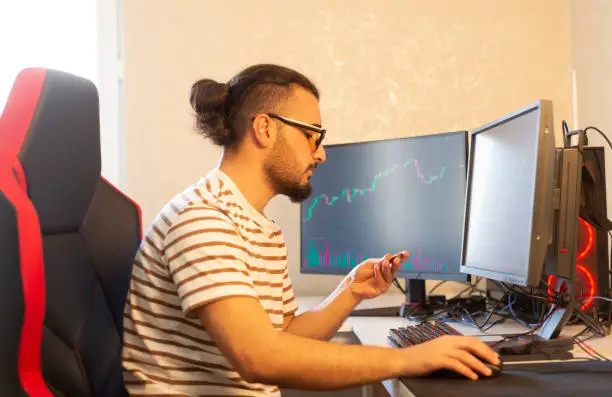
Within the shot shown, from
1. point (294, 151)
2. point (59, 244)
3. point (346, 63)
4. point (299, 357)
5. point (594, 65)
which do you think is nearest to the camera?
point (299, 357)

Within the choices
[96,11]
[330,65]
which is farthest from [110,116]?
[330,65]

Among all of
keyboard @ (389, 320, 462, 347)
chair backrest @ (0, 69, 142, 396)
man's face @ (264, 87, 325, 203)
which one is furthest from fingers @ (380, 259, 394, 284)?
chair backrest @ (0, 69, 142, 396)

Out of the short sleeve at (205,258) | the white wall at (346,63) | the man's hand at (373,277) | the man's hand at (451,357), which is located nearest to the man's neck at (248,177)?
the short sleeve at (205,258)

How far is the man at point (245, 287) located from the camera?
38.1 inches

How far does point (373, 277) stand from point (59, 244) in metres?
0.67

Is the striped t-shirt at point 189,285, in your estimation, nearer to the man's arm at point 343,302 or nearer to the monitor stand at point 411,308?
the man's arm at point 343,302

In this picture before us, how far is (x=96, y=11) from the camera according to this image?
237 cm

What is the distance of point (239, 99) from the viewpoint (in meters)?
1.33

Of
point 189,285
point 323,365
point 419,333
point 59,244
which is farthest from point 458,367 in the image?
point 59,244

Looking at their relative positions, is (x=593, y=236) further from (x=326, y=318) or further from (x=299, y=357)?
(x=299, y=357)

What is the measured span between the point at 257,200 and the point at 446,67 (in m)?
1.33

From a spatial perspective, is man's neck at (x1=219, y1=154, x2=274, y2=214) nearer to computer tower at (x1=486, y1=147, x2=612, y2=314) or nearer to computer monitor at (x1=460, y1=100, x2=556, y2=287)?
computer monitor at (x1=460, y1=100, x2=556, y2=287)

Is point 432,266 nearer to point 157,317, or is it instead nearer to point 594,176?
point 594,176

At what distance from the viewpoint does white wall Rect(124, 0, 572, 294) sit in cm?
235
